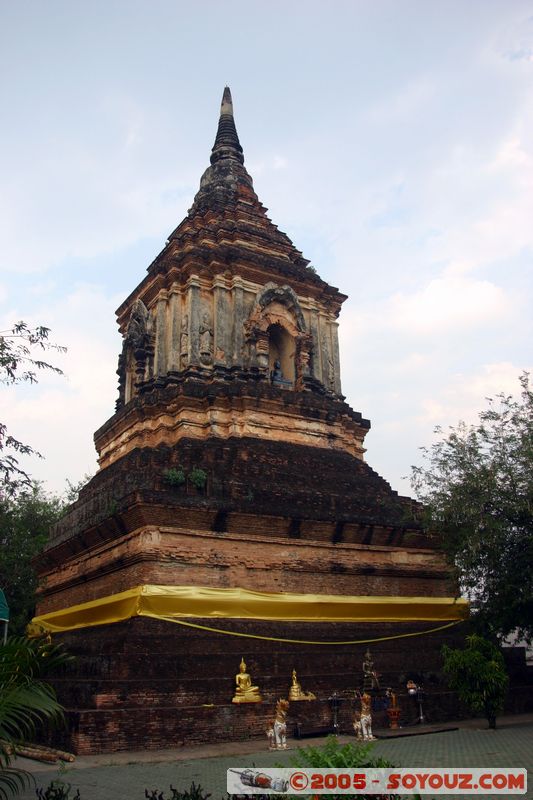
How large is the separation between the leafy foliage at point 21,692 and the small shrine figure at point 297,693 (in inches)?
290

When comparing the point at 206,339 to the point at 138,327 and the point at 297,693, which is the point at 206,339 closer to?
the point at 138,327

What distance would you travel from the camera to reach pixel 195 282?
68.2 ft

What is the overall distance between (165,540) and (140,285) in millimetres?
10848

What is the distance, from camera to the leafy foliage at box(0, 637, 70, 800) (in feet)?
19.5

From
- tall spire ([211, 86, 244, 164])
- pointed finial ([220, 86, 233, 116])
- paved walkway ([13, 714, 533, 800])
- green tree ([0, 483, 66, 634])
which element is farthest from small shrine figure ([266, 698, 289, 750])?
pointed finial ([220, 86, 233, 116])

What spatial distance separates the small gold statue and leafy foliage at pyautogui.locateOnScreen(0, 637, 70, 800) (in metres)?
6.48

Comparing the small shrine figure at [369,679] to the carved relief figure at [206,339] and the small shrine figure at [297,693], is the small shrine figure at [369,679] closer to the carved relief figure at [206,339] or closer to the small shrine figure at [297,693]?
the small shrine figure at [297,693]

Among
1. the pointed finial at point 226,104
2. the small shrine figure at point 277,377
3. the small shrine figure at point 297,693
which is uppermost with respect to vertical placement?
the pointed finial at point 226,104

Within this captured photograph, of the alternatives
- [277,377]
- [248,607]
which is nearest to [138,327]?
[277,377]

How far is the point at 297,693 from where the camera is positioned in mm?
13578

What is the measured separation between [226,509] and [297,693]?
4.02 m

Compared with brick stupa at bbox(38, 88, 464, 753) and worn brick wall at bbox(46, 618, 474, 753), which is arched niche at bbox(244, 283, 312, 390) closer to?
brick stupa at bbox(38, 88, 464, 753)

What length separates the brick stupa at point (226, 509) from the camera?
12.9 m

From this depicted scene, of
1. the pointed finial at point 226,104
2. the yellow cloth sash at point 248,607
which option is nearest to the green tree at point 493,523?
the yellow cloth sash at point 248,607
